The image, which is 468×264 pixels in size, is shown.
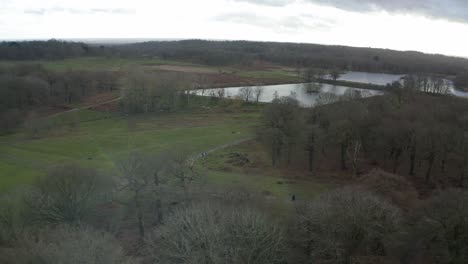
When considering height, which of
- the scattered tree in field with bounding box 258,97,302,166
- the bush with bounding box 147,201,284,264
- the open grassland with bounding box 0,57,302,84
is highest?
the open grassland with bounding box 0,57,302,84

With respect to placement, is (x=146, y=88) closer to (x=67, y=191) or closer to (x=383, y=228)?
(x=67, y=191)

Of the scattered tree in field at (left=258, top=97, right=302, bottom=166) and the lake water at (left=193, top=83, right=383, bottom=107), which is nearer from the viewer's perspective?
the scattered tree in field at (left=258, top=97, right=302, bottom=166)

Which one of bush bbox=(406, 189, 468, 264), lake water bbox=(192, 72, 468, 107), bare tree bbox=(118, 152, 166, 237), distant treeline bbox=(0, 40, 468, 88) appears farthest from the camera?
distant treeline bbox=(0, 40, 468, 88)

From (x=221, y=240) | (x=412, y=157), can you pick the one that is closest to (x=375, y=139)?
(x=412, y=157)

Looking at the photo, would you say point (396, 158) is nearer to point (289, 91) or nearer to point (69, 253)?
point (69, 253)

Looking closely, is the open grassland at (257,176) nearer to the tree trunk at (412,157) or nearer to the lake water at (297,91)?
the tree trunk at (412,157)

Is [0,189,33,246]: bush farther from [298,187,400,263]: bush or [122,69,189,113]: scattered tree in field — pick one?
[122,69,189,113]: scattered tree in field

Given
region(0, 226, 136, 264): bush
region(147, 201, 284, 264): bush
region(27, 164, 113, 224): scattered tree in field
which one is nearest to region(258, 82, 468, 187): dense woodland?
region(147, 201, 284, 264): bush
